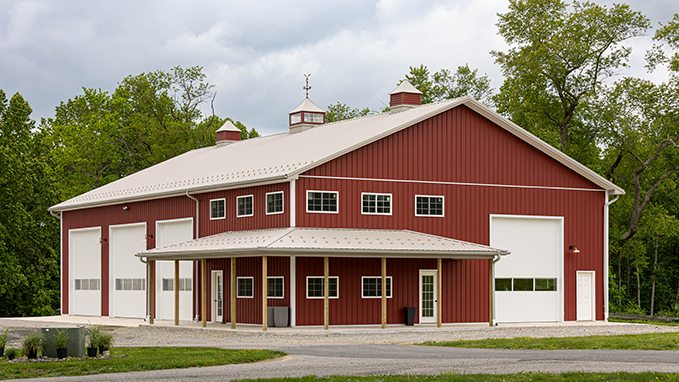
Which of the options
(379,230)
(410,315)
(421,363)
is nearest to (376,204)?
(379,230)

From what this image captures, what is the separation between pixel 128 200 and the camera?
37.0 metres

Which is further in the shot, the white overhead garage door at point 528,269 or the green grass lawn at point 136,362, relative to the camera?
the white overhead garage door at point 528,269

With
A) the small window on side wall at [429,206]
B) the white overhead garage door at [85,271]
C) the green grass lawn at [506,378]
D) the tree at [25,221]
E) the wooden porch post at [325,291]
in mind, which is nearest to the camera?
the green grass lawn at [506,378]

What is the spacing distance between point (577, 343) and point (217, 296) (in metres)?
15.2

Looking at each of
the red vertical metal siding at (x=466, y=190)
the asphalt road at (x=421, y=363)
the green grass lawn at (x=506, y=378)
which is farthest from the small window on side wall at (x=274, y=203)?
the green grass lawn at (x=506, y=378)

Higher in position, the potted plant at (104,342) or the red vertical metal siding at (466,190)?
the red vertical metal siding at (466,190)

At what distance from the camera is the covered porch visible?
2736 centimetres

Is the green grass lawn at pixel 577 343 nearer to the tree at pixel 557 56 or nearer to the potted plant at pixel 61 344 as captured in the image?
the potted plant at pixel 61 344

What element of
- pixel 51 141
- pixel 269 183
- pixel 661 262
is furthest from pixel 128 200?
pixel 661 262

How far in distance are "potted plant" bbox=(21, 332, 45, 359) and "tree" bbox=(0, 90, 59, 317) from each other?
1242 inches

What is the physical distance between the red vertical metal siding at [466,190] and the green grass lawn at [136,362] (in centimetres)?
1024

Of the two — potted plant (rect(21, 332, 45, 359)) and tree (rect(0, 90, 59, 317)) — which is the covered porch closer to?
potted plant (rect(21, 332, 45, 359))

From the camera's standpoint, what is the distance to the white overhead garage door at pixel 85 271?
39.2 m

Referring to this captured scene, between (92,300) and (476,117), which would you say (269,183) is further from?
(92,300)
